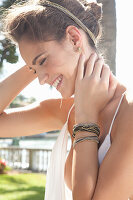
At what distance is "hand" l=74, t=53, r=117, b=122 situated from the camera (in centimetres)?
181

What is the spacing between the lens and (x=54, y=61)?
1.93 m

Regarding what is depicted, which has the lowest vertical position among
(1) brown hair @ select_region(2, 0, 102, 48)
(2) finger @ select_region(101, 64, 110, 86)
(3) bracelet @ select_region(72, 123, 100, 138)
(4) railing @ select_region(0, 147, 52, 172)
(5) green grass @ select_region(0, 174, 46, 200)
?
(4) railing @ select_region(0, 147, 52, 172)

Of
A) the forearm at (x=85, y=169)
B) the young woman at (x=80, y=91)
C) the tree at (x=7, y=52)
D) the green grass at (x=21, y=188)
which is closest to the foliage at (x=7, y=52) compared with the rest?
the tree at (x=7, y=52)

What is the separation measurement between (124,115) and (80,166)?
32cm

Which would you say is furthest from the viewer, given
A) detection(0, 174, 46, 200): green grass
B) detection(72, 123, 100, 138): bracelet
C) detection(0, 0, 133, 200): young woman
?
detection(0, 174, 46, 200): green grass

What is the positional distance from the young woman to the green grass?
5.32 metres

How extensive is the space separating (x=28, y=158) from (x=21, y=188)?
16.3 feet

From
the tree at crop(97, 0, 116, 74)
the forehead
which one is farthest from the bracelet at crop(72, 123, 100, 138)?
the tree at crop(97, 0, 116, 74)

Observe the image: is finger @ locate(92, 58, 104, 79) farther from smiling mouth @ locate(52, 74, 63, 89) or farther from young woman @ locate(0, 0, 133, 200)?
smiling mouth @ locate(52, 74, 63, 89)

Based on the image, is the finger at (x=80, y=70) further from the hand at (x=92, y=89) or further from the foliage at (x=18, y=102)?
the foliage at (x=18, y=102)

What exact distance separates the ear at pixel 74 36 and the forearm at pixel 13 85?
2.15 feet

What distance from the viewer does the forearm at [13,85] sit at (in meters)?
2.50

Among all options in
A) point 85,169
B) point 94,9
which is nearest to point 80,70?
point 94,9

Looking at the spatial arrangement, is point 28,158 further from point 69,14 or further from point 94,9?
point 69,14
